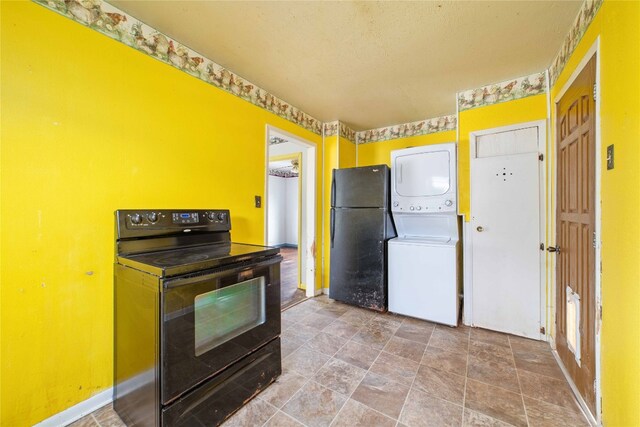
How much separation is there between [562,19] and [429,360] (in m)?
2.60

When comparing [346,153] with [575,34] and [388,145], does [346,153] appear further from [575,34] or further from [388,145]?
[575,34]

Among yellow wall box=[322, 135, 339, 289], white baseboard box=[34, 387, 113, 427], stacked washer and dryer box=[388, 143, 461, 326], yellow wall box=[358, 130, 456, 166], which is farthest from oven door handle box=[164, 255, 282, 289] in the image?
yellow wall box=[358, 130, 456, 166]

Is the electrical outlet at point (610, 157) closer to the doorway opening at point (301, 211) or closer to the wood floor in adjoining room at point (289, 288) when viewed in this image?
the doorway opening at point (301, 211)

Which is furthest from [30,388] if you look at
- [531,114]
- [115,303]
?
[531,114]

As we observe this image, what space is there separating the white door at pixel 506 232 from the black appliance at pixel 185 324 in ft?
6.84

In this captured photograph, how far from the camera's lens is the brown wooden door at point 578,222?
4.70ft

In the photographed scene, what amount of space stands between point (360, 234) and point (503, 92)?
6.72ft

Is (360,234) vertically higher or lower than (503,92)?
lower

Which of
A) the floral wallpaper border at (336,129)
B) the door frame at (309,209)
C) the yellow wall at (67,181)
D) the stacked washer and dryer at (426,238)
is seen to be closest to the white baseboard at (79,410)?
the yellow wall at (67,181)

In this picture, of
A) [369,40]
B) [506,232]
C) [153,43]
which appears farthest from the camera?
[506,232]

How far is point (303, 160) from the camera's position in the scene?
3740 mm

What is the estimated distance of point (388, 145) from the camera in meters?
3.81

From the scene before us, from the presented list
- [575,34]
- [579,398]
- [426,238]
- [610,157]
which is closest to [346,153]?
[426,238]

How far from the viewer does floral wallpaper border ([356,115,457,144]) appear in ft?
11.0
